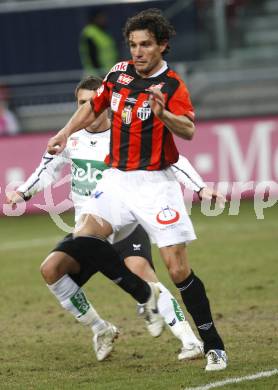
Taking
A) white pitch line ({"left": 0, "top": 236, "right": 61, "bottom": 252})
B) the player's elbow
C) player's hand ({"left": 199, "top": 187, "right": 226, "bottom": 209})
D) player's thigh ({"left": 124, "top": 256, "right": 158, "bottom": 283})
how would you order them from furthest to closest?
white pitch line ({"left": 0, "top": 236, "right": 61, "bottom": 252})
player's thigh ({"left": 124, "top": 256, "right": 158, "bottom": 283})
player's hand ({"left": 199, "top": 187, "right": 226, "bottom": 209})
the player's elbow

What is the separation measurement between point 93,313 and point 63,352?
547 millimetres

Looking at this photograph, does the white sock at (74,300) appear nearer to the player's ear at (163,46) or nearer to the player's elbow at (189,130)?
the player's elbow at (189,130)

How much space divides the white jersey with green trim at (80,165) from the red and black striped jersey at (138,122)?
884 mm

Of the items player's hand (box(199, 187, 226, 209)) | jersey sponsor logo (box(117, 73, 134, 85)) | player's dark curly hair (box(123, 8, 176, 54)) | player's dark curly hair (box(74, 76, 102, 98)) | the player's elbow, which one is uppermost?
player's dark curly hair (box(123, 8, 176, 54))

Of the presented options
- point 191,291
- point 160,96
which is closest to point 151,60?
point 160,96

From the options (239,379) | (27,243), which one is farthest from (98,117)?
(27,243)

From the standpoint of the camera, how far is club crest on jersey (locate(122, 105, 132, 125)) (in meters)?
6.98

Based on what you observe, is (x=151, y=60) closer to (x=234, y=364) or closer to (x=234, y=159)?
(x=234, y=364)

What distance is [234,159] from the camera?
57.5 feet

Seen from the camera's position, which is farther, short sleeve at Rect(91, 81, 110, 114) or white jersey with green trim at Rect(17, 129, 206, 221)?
white jersey with green trim at Rect(17, 129, 206, 221)

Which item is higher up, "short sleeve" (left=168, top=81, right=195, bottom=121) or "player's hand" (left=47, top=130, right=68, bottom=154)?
"short sleeve" (left=168, top=81, right=195, bottom=121)

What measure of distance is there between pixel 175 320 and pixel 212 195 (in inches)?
38.0

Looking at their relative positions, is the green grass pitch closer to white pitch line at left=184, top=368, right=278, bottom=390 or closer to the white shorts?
white pitch line at left=184, top=368, right=278, bottom=390

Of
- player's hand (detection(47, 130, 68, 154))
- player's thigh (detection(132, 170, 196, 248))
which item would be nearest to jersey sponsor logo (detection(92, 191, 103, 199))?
player's thigh (detection(132, 170, 196, 248))
